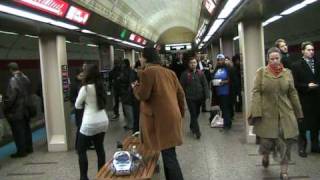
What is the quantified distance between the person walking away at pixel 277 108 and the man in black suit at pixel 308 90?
62.4 inches

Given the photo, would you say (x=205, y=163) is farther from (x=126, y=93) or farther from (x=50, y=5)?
(x=126, y=93)

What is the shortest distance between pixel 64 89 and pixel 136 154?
14.9ft

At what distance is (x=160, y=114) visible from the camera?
A: 18.3 ft

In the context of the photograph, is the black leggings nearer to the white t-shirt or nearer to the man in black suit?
the white t-shirt

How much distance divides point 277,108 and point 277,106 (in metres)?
0.03

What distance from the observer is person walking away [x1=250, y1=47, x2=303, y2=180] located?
634 centimetres

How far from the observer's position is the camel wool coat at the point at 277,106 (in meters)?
6.32

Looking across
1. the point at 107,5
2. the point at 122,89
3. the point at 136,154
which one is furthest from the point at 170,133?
the point at 107,5

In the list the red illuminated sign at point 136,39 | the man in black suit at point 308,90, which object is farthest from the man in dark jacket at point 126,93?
the red illuminated sign at point 136,39

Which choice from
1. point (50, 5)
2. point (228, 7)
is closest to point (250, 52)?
point (228, 7)

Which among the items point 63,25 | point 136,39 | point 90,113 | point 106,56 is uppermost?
point 136,39

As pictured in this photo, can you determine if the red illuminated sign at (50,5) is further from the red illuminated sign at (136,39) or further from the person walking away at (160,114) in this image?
the red illuminated sign at (136,39)

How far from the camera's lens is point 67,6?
951 centimetres

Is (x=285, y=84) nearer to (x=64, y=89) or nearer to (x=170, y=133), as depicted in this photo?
(x=170, y=133)
